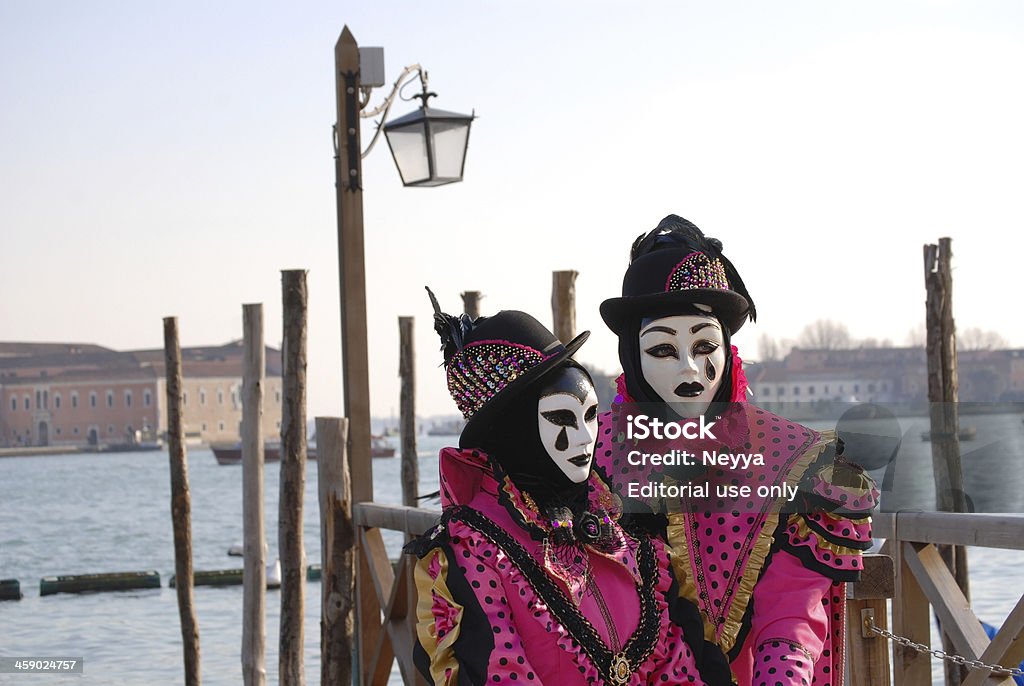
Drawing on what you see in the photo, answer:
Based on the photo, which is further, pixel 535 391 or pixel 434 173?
pixel 434 173

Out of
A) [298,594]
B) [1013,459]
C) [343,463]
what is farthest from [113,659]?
[1013,459]

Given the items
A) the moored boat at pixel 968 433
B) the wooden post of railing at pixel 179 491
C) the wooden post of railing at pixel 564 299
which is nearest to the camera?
the moored boat at pixel 968 433

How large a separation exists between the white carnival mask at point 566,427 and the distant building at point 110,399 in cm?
9369

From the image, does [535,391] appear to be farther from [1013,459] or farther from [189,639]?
[189,639]

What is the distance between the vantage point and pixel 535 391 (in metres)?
2.47

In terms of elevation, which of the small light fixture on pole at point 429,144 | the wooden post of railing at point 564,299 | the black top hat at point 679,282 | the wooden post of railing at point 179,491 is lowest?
the wooden post of railing at point 179,491

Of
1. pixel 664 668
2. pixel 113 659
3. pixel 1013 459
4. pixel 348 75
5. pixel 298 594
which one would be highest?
pixel 348 75

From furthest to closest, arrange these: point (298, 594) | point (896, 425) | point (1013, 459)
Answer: point (298, 594), point (1013, 459), point (896, 425)

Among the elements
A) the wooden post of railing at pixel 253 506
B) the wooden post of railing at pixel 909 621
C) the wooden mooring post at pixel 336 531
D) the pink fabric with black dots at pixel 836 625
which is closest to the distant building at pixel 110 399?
the wooden post of railing at pixel 253 506

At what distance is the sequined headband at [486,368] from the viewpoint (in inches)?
97.7

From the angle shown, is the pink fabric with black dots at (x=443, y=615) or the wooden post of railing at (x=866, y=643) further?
the wooden post of railing at (x=866, y=643)

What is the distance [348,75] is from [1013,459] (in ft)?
9.88

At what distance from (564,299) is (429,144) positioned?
3333 millimetres

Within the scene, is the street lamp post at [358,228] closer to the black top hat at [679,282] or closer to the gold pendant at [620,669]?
the black top hat at [679,282]
